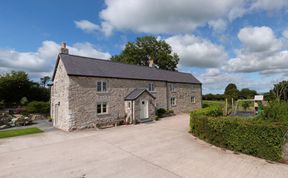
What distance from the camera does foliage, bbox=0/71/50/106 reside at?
36.4 meters

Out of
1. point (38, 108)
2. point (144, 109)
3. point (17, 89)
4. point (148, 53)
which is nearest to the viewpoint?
point (144, 109)

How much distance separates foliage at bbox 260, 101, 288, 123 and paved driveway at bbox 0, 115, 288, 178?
2835 millimetres

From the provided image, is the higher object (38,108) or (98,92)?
(98,92)

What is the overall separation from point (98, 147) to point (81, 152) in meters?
1.15

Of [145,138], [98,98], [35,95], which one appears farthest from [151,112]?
[35,95]

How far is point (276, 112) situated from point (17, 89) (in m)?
43.8

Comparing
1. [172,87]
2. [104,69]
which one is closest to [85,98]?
[104,69]

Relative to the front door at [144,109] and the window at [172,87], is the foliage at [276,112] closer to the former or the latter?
the front door at [144,109]

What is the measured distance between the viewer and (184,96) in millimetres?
29484

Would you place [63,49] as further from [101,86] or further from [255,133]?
[255,133]

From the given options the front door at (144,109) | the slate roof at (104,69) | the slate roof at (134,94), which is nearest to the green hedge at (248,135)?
the slate roof at (134,94)

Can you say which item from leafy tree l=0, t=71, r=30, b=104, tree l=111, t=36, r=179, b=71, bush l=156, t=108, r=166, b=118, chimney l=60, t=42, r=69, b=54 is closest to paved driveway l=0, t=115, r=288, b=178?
chimney l=60, t=42, r=69, b=54

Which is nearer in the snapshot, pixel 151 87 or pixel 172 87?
pixel 151 87

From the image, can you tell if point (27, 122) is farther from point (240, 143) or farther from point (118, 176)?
point (240, 143)
